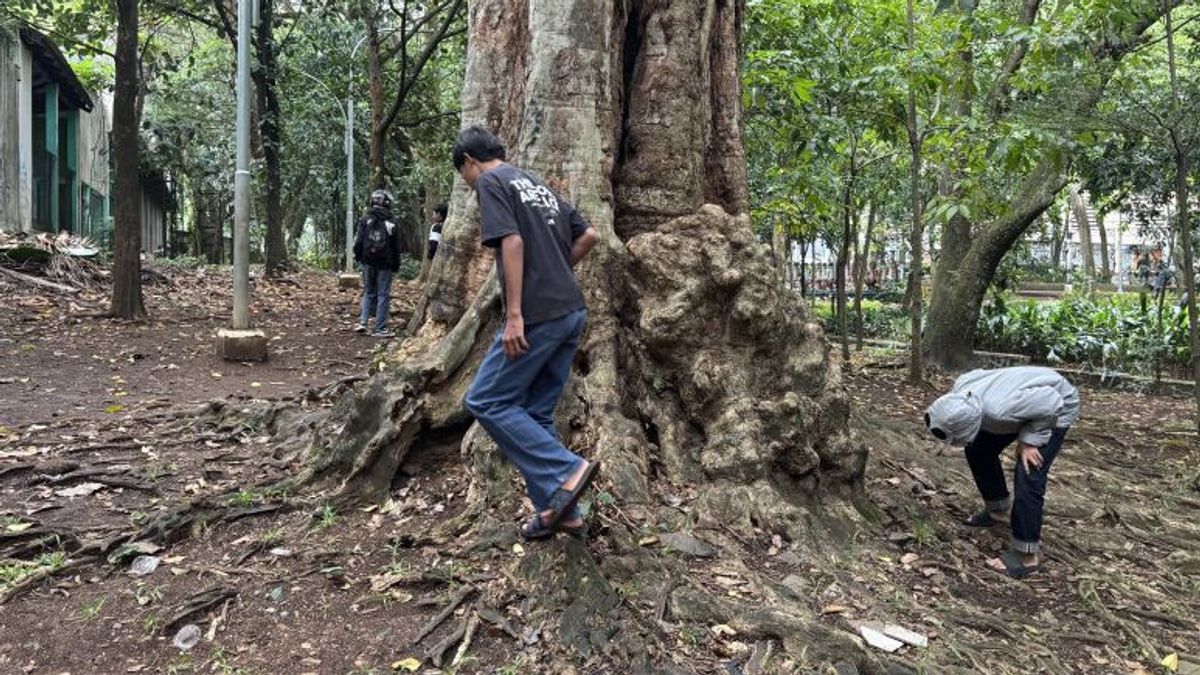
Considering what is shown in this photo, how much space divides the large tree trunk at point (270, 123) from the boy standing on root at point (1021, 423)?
1404 cm

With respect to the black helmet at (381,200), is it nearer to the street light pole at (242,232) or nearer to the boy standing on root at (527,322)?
the street light pole at (242,232)

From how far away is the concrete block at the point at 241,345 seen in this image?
30.9ft

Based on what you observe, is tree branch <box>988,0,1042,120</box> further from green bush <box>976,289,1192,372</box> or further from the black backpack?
the black backpack

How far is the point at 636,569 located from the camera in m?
3.97

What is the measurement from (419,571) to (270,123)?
14.3 metres

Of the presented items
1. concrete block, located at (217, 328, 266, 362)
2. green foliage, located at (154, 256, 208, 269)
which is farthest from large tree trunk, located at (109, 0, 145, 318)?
green foliage, located at (154, 256, 208, 269)

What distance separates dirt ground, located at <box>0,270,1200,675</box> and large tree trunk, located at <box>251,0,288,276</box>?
1030 cm

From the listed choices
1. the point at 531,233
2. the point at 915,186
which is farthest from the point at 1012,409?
the point at 915,186

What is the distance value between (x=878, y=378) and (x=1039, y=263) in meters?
26.0

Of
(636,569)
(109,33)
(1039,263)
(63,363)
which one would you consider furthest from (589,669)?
(1039,263)

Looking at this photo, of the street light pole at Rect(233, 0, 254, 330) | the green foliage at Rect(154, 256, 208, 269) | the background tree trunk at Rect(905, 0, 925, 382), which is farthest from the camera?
the green foliage at Rect(154, 256, 208, 269)

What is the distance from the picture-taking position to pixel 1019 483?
4973 mm

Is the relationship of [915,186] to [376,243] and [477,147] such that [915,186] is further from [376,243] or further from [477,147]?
[477,147]

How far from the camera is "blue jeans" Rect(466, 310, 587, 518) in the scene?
3.75 m
